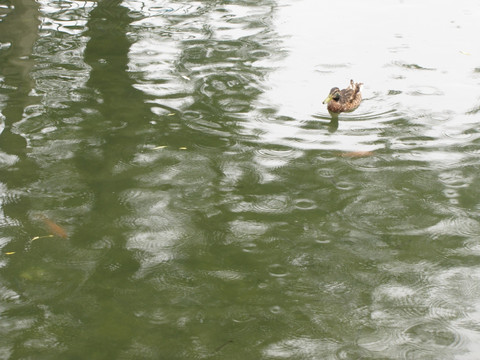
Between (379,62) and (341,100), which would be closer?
(341,100)

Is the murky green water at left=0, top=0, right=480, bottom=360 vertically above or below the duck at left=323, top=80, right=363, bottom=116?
below

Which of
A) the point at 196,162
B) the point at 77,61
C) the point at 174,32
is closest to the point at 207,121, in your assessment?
the point at 196,162

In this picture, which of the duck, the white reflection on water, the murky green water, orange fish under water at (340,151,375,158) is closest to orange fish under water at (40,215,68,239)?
the murky green water

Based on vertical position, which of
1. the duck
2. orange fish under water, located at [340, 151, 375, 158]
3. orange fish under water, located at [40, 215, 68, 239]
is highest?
the duck

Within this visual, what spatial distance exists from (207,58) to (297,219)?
4544 mm

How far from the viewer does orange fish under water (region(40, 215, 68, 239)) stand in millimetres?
5988

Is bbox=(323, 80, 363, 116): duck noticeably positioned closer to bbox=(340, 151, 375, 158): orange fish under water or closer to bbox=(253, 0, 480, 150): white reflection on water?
bbox=(253, 0, 480, 150): white reflection on water

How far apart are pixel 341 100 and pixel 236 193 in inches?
87.9

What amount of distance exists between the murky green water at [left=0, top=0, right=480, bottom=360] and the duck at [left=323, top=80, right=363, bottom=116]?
0.17 metres

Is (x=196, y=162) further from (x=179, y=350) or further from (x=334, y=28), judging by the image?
(x=334, y=28)

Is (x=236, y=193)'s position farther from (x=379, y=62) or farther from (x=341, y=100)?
(x=379, y=62)

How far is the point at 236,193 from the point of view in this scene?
261 inches

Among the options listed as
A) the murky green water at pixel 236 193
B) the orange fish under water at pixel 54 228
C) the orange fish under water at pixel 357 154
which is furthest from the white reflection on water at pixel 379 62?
the orange fish under water at pixel 54 228

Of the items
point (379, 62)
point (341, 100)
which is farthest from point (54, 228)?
point (379, 62)
